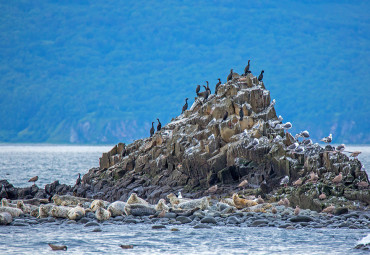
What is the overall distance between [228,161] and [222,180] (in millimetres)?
1256

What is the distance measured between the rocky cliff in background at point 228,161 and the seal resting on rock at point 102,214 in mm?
8160

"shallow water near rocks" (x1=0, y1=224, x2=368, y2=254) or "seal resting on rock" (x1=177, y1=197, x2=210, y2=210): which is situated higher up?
"seal resting on rock" (x1=177, y1=197, x2=210, y2=210)

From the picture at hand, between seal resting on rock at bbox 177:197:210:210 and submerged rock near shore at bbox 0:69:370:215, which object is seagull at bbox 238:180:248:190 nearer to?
submerged rock near shore at bbox 0:69:370:215

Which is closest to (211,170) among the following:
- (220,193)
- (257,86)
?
(220,193)

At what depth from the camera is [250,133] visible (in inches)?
1390

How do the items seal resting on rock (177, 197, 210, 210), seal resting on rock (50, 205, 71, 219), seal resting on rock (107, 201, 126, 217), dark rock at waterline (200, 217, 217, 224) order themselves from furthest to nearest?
seal resting on rock (177, 197, 210, 210) → seal resting on rock (107, 201, 126, 217) → seal resting on rock (50, 205, 71, 219) → dark rock at waterline (200, 217, 217, 224)

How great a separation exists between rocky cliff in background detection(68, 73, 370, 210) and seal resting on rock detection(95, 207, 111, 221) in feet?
26.8

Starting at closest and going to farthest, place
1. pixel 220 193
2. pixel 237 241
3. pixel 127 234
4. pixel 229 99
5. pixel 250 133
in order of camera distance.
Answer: pixel 237 241, pixel 127 234, pixel 220 193, pixel 250 133, pixel 229 99

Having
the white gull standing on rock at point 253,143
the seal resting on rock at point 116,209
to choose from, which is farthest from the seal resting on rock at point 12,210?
the white gull standing on rock at point 253,143

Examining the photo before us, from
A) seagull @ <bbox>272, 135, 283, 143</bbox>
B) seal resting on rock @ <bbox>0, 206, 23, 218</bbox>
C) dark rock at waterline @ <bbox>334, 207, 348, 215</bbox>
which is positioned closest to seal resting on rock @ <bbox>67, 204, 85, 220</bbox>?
seal resting on rock @ <bbox>0, 206, 23, 218</bbox>

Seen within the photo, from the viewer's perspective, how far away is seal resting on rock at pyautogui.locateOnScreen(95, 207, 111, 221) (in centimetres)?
2538

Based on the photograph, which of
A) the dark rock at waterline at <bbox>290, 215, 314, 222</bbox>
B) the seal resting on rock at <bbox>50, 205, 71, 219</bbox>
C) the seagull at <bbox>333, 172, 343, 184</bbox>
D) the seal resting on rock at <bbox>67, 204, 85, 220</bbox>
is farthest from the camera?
the seagull at <bbox>333, 172, 343, 184</bbox>

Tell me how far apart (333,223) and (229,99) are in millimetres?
15717

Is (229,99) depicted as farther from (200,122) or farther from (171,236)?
(171,236)
